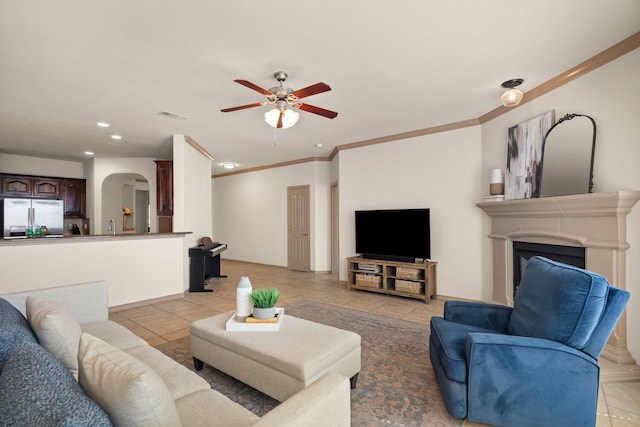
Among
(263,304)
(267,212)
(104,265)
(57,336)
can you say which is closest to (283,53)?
(263,304)

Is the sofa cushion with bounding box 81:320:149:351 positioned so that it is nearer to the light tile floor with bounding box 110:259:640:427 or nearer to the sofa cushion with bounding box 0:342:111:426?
the light tile floor with bounding box 110:259:640:427

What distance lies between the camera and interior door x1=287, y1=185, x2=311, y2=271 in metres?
7.05

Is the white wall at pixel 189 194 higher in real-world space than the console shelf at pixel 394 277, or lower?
higher

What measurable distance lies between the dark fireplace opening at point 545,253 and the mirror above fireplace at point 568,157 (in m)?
0.55

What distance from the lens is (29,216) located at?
6004 millimetres

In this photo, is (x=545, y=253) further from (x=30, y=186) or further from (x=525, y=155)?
(x=30, y=186)

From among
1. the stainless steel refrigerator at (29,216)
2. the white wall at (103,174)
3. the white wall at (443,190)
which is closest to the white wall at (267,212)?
the white wall at (443,190)

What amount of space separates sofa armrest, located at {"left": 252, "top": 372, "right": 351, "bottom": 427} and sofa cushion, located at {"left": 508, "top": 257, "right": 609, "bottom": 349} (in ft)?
4.53

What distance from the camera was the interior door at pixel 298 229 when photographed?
Result: 705 cm

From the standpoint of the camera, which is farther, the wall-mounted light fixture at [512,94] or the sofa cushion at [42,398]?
the wall-mounted light fixture at [512,94]

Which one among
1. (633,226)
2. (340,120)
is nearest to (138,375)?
(633,226)

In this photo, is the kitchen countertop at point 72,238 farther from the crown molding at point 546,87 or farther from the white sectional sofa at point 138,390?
the crown molding at point 546,87

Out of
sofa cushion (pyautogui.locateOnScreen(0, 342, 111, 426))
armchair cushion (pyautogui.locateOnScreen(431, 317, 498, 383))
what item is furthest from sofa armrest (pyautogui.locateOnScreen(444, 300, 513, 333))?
sofa cushion (pyautogui.locateOnScreen(0, 342, 111, 426))

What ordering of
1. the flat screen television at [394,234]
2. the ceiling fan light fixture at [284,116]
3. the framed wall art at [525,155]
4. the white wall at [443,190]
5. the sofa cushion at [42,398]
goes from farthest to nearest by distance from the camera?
the flat screen television at [394,234] → the white wall at [443,190] → the framed wall art at [525,155] → the ceiling fan light fixture at [284,116] → the sofa cushion at [42,398]
